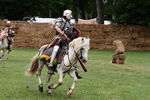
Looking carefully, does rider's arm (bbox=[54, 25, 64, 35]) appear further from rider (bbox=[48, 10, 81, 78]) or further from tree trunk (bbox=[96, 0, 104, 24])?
tree trunk (bbox=[96, 0, 104, 24])

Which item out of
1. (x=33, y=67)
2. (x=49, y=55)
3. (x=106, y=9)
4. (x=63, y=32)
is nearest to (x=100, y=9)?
(x=106, y=9)

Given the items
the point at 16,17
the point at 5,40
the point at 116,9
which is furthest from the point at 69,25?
the point at 16,17

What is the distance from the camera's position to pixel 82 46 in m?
10.7

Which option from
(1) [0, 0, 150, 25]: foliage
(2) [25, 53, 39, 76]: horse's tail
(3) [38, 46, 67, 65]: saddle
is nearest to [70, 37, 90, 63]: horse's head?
(3) [38, 46, 67, 65]: saddle

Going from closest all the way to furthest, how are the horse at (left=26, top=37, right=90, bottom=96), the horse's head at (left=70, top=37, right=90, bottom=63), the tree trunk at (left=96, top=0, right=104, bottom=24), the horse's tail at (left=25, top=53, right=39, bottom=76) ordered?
the horse's head at (left=70, top=37, right=90, bottom=63)
the horse at (left=26, top=37, right=90, bottom=96)
the horse's tail at (left=25, top=53, right=39, bottom=76)
the tree trunk at (left=96, top=0, right=104, bottom=24)

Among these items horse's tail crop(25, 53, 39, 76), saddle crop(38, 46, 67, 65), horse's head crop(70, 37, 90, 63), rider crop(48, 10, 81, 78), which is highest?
rider crop(48, 10, 81, 78)

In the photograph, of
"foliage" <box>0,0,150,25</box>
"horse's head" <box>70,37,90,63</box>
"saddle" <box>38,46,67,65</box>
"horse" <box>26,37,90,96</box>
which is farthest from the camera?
"foliage" <box>0,0,150,25</box>

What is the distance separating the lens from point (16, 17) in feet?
154

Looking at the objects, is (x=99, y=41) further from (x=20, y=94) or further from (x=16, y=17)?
(x=20, y=94)

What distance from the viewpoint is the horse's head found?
1055 cm

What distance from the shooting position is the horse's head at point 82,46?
10.6m

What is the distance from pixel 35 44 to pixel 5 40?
15282 millimetres

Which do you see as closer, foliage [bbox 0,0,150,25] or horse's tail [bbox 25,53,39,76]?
horse's tail [bbox 25,53,39,76]

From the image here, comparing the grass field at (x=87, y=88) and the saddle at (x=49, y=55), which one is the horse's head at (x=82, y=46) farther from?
the grass field at (x=87, y=88)
